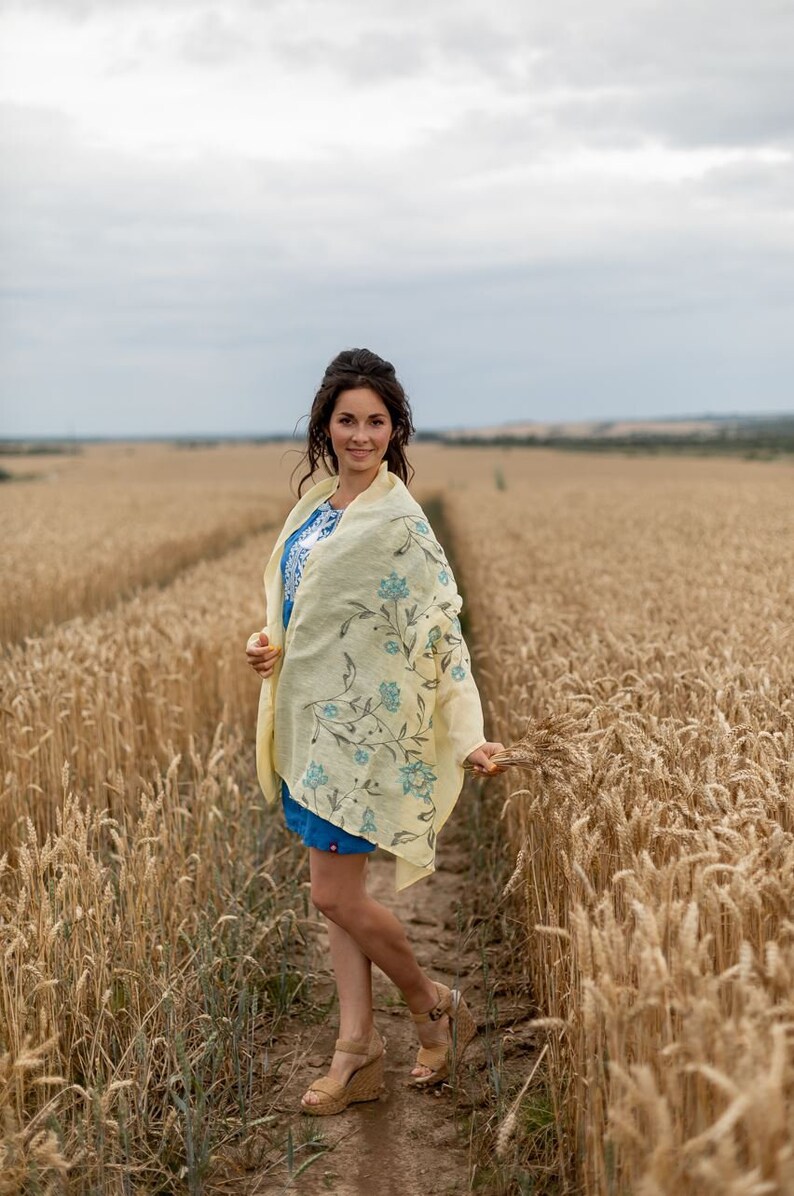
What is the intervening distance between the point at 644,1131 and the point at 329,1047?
183 centimetres

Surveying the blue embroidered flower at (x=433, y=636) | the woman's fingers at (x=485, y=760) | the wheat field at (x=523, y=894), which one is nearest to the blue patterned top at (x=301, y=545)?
the blue embroidered flower at (x=433, y=636)

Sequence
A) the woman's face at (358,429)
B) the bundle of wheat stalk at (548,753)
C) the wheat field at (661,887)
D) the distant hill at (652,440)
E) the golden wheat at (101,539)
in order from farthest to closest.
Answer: the distant hill at (652,440) → the golden wheat at (101,539) → the woman's face at (358,429) → the bundle of wheat stalk at (548,753) → the wheat field at (661,887)

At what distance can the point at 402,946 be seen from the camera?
3.19 metres

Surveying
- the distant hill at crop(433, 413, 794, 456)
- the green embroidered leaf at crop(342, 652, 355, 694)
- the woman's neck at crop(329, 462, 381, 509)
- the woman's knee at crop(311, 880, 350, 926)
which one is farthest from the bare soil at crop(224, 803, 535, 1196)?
the distant hill at crop(433, 413, 794, 456)

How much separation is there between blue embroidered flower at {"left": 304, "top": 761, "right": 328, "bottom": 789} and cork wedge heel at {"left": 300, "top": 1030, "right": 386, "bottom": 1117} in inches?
34.2

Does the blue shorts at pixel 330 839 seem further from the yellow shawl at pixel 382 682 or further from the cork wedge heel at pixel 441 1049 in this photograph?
the cork wedge heel at pixel 441 1049

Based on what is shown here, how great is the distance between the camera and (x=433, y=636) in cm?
305

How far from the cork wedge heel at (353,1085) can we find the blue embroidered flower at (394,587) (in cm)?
141

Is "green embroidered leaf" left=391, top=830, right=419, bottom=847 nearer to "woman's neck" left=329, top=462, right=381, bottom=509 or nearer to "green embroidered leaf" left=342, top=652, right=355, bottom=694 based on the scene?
"green embroidered leaf" left=342, top=652, right=355, bottom=694

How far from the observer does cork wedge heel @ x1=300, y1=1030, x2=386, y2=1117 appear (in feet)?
10.5

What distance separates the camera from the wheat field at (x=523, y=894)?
6.68ft

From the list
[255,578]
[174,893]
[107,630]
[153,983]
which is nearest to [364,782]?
[153,983]

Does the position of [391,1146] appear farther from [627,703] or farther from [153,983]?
[627,703]

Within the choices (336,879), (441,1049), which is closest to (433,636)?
(336,879)
